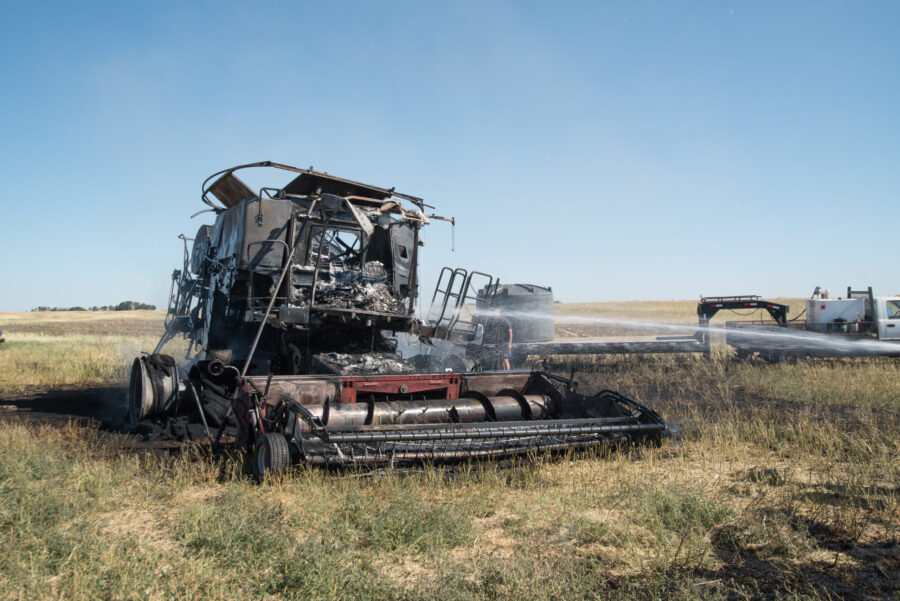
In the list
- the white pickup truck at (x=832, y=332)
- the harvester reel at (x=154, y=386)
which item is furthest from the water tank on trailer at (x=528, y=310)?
the harvester reel at (x=154, y=386)

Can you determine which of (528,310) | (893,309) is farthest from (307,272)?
(893,309)

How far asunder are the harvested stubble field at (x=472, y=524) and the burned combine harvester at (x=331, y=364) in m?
0.33

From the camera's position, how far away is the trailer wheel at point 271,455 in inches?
203

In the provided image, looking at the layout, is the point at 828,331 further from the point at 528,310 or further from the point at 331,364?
the point at 331,364

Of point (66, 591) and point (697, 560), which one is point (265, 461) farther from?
point (697, 560)

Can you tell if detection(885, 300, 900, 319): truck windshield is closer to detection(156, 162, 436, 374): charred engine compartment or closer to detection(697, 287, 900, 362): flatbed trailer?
detection(697, 287, 900, 362): flatbed trailer

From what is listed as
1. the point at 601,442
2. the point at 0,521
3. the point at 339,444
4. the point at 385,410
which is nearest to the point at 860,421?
the point at 601,442

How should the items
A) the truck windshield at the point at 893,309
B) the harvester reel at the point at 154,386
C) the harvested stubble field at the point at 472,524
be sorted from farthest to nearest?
the truck windshield at the point at 893,309 → the harvester reel at the point at 154,386 → the harvested stubble field at the point at 472,524

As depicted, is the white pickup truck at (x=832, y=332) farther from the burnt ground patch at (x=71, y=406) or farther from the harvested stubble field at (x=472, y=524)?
the burnt ground patch at (x=71, y=406)

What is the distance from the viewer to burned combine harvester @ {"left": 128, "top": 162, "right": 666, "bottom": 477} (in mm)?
5867

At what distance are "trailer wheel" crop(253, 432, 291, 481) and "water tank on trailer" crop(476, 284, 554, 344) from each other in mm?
15507

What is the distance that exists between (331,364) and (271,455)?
2786mm

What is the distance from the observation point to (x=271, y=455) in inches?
204

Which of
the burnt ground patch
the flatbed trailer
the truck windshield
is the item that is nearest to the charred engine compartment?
the burnt ground patch
